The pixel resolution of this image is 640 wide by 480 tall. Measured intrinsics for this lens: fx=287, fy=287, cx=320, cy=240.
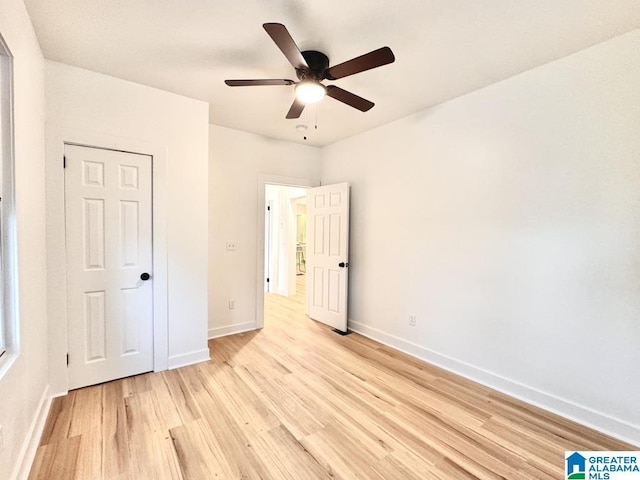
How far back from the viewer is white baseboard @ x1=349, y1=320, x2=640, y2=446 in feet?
6.27

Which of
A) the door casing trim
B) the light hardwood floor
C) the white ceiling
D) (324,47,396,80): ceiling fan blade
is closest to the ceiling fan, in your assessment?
(324,47,396,80): ceiling fan blade

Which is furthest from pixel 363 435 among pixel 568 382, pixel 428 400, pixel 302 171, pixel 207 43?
pixel 302 171

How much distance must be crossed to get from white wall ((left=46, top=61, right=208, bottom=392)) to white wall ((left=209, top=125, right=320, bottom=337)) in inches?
24.8

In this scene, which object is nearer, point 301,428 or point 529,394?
point 301,428

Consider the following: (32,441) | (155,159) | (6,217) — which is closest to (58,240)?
(6,217)

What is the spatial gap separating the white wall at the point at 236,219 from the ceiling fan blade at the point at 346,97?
6.43 feet

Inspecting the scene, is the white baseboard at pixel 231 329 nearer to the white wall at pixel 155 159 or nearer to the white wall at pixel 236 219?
the white wall at pixel 236 219

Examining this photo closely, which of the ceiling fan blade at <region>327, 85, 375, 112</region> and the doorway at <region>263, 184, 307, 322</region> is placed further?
the doorway at <region>263, 184, 307, 322</region>

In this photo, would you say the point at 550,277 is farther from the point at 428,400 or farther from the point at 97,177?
the point at 97,177

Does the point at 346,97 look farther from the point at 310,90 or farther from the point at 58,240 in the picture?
the point at 58,240

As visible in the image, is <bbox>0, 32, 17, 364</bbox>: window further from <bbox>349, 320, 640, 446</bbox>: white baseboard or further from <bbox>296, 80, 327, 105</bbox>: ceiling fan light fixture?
<bbox>349, 320, 640, 446</bbox>: white baseboard

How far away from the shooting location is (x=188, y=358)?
9.43 ft

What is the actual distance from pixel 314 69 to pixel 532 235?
2129 millimetres

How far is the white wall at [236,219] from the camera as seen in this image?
3.59 m
